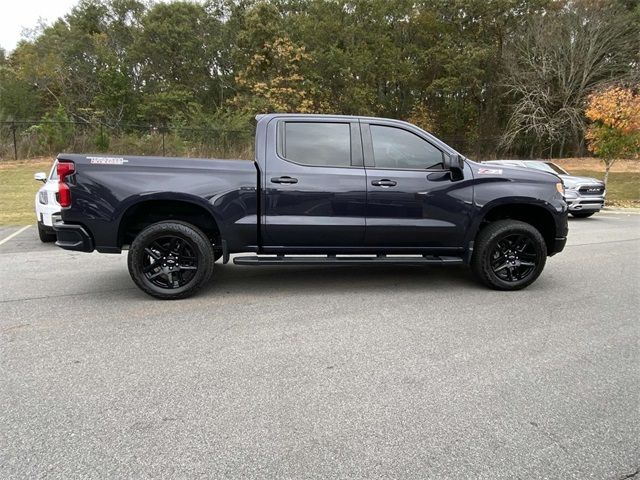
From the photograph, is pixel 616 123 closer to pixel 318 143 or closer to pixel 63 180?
pixel 318 143

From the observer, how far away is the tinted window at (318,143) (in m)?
5.53

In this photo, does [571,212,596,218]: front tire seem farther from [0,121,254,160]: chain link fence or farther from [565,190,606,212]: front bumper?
[0,121,254,160]: chain link fence

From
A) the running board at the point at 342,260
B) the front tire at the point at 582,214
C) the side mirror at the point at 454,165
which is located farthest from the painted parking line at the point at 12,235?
the front tire at the point at 582,214

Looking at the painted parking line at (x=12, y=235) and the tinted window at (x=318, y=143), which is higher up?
the tinted window at (x=318, y=143)

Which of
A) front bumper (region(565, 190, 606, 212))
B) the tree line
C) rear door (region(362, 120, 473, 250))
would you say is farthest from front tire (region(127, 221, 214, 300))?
the tree line

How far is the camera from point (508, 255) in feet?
19.4

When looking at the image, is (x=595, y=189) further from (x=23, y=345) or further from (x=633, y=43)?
(x=633, y=43)

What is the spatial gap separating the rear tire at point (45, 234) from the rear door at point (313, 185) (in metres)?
5.55

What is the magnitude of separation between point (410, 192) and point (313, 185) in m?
1.12

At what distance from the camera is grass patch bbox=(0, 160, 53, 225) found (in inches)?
523

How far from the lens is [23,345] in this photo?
4109mm

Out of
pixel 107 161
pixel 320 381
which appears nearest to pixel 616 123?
pixel 107 161

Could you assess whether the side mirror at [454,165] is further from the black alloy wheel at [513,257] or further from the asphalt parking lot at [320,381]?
the asphalt parking lot at [320,381]

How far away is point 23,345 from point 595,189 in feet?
47.9
